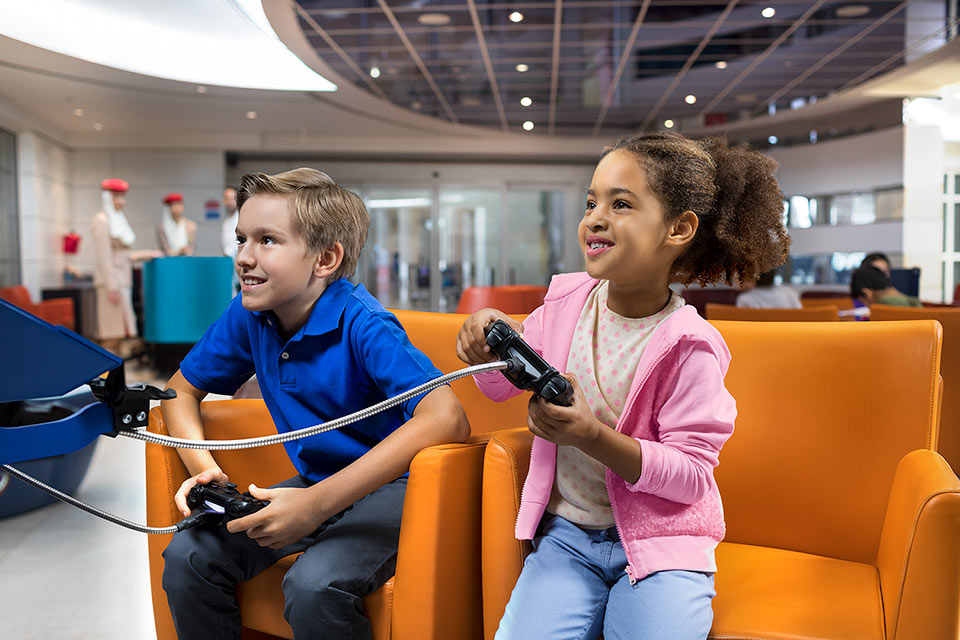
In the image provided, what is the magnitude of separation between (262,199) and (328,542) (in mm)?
665

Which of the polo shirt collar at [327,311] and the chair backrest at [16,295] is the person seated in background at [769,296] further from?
the chair backrest at [16,295]

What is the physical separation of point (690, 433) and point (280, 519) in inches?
26.6

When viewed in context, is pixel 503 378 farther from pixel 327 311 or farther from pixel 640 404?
pixel 327 311

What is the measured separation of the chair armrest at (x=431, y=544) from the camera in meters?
1.29

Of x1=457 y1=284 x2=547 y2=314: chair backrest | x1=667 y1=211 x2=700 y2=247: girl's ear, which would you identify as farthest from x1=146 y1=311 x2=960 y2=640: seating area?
x1=457 y1=284 x2=547 y2=314: chair backrest

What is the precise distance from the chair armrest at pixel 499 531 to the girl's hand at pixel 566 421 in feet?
0.73

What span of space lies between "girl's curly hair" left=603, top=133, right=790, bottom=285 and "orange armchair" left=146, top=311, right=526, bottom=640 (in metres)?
0.55

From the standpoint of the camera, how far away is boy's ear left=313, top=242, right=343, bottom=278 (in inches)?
60.5

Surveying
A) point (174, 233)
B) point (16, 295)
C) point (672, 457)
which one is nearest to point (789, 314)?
point (672, 457)

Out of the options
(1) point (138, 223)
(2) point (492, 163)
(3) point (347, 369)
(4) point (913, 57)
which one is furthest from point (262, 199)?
(2) point (492, 163)

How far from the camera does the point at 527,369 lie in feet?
3.47

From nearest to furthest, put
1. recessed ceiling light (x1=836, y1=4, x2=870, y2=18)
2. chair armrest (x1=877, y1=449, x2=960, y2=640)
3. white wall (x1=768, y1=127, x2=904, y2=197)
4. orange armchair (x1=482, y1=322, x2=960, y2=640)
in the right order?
1. chair armrest (x1=877, y1=449, x2=960, y2=640)
2. orange armchair (x1=482, y1=322, x2=960, y2=640)
3. recessed ceiling light (x1=836, y1=4, x2=870, y2=18)
4. white wall (x1=768, y1=127, x2=904, y2=197)

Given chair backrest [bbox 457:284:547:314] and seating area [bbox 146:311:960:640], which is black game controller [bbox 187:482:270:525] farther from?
chair backrest [bbox 457:284:547:314]

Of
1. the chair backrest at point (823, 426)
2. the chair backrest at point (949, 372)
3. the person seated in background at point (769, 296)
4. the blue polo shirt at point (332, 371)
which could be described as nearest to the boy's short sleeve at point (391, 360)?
the blue polo shirt at point (332, 371)
